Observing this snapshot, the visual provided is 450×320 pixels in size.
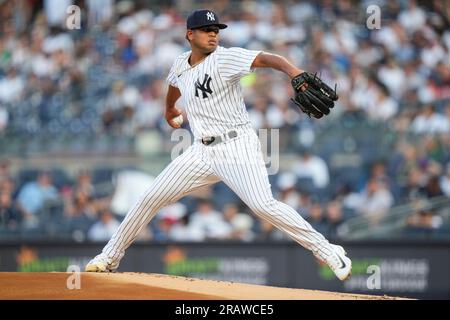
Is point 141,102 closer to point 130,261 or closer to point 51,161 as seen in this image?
point 51,161

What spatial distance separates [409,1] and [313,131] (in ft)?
11.6

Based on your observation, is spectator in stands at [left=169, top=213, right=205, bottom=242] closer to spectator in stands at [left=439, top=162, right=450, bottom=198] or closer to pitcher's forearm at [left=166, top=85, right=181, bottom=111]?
spectator in stands at [left=439, top=162, right=450, bottom=198]

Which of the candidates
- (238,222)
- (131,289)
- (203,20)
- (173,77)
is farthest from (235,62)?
(238,222)

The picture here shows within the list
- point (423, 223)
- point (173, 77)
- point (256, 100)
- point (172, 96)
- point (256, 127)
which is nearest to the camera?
point (173, 77)

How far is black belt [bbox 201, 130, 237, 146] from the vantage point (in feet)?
20.7

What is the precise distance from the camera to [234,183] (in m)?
6.22

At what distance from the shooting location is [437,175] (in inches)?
456

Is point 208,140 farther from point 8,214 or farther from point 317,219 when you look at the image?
point 8,214

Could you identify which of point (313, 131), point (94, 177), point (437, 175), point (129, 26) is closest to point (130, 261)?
point (94, 177)

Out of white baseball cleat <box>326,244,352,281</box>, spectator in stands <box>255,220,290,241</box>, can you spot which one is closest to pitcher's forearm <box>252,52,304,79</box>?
white baseball cleat <box>326,244,352,281</box>

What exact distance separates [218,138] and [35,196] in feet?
20.3

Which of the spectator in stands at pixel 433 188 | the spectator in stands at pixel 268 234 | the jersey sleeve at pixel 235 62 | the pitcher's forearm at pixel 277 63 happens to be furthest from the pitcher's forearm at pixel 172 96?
the spectator in stands at pixel 433 188

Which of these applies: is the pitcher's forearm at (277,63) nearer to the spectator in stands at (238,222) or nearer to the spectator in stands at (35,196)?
the spectator in stands at (238,222)

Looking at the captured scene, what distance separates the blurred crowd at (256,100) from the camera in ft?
38.2
